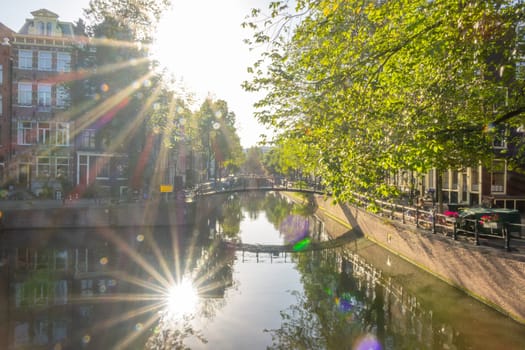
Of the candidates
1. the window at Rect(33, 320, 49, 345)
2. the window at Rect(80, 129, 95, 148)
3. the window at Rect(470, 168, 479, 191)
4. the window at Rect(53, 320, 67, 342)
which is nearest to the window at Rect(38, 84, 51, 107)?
the window at Rect(80, 129, 95, 148)

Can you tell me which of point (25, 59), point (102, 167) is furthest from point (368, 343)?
point (25, 59)

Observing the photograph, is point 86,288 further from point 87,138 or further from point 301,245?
point 87,138

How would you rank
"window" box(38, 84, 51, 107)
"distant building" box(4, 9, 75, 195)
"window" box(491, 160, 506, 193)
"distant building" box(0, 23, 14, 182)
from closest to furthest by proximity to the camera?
"window" box(491, 160, 506, 193), "distant building" box(0, 23, 14, 182), "distant building" box(4, 9, 75, 195), "window" box(38, 84, 51, 107)

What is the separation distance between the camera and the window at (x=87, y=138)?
3372 centimetres

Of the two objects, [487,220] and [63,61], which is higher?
[63,61]

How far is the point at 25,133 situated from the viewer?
32875 mm

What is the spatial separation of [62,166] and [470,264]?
3204 cm

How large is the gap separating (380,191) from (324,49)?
469 cm

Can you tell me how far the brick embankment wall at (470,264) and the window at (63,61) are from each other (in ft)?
97.7

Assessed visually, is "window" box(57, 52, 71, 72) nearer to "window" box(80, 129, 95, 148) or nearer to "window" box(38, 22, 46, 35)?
"window" box(38, 22, 46, 35)

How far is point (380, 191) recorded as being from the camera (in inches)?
377

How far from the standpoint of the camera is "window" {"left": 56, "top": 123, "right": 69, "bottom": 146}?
3345 centimetres

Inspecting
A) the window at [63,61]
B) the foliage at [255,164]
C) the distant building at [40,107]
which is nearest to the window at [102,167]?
the distant building at [40,107]

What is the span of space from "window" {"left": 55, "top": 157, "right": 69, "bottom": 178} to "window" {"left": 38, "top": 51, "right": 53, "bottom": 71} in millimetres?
8061
